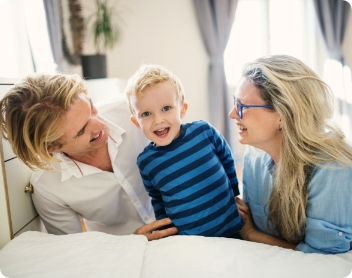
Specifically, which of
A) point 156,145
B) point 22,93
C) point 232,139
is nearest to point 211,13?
point 232,139

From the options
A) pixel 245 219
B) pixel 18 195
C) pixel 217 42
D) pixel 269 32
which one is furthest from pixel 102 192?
pixel 269 32

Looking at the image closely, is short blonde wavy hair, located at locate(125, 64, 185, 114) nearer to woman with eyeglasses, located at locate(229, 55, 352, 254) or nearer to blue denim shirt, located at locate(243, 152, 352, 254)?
woman with eyeglasses, located at locate(229, 55, 352, 254)

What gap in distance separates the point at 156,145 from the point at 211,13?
2.02 m

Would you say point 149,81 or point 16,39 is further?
point 16,39

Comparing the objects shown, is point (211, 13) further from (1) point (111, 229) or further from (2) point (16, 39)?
(1) point (111, 229)

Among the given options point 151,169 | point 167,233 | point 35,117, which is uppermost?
point 35,117

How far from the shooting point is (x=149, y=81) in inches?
45.2

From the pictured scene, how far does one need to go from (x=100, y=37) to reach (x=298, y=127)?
2.37 m

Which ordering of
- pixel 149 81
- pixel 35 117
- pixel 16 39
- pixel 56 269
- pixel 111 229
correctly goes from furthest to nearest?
1. pixel 16 39
2. pixel 111 229
3. pixel 149 81
4. pixel 35 117
5. pixel 56 269

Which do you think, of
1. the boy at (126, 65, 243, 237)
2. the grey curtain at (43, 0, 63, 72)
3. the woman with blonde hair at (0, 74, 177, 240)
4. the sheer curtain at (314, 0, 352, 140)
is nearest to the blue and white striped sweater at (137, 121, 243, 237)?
the boy at (126, 65, 243, 237)

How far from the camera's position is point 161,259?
2.69 ft

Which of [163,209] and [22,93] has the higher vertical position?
[22,93]

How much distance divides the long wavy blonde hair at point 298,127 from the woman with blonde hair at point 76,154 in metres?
0.48

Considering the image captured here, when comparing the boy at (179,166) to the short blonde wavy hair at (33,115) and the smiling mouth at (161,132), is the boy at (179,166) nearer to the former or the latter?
the smiling mouth at (161,132)
